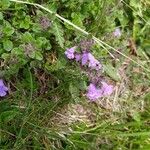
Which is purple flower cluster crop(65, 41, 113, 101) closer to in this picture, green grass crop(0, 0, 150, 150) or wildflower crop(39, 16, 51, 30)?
green grass crop(0, 0, 150, 150)

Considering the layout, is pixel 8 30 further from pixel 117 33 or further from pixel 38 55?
pixel 117 33

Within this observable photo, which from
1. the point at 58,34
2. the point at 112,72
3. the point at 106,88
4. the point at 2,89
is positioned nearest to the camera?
the point at 2,89

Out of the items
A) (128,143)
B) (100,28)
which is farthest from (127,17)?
(128,143)

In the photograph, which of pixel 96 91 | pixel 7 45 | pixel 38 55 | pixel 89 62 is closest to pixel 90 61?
pixel 89 62

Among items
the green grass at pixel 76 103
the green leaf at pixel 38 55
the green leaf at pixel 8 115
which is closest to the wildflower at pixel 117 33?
the green grass at pixel 76 103

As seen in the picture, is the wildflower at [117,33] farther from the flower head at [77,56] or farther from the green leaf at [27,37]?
the green leaf at [27,37]

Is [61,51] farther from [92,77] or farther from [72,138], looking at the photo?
[72,138]

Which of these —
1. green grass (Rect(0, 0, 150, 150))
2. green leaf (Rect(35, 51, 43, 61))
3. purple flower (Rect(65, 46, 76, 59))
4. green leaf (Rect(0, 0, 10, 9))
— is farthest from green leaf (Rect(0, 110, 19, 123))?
green leaf (Rect(0, 0, 10, 9))
